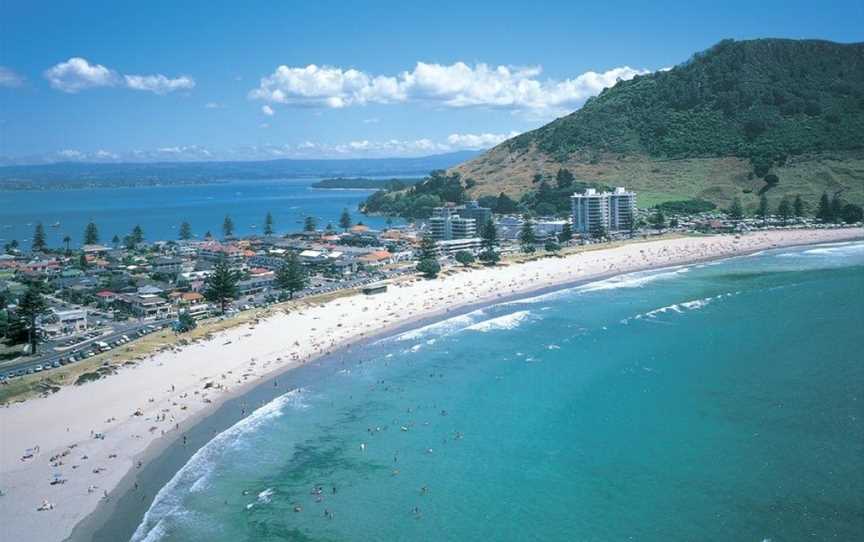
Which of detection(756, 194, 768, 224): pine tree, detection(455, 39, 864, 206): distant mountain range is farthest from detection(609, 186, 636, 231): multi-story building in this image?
detection(756, 194, 768, 224): pine tree

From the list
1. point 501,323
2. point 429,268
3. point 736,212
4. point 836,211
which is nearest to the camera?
point 501,323

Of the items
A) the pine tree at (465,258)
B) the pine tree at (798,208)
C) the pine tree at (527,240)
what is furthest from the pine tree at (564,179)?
the pine tree at (465,258)

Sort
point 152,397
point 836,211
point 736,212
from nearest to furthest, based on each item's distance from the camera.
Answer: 1. point 152,397
2. point 836,211
3. point 736,212

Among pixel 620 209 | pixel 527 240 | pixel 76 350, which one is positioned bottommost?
pixel 76 350

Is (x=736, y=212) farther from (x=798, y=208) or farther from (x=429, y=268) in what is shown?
(x=429, y=268)

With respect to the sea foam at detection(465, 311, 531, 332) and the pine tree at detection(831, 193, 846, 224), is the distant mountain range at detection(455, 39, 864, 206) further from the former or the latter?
the sea foam at detection(465, 311, 531, 332)

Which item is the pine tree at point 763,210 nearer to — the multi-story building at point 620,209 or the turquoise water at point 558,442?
the multi-story building at point 620,209

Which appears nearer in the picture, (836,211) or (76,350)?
(76,350)

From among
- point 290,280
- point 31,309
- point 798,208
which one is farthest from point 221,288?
point 798,208
